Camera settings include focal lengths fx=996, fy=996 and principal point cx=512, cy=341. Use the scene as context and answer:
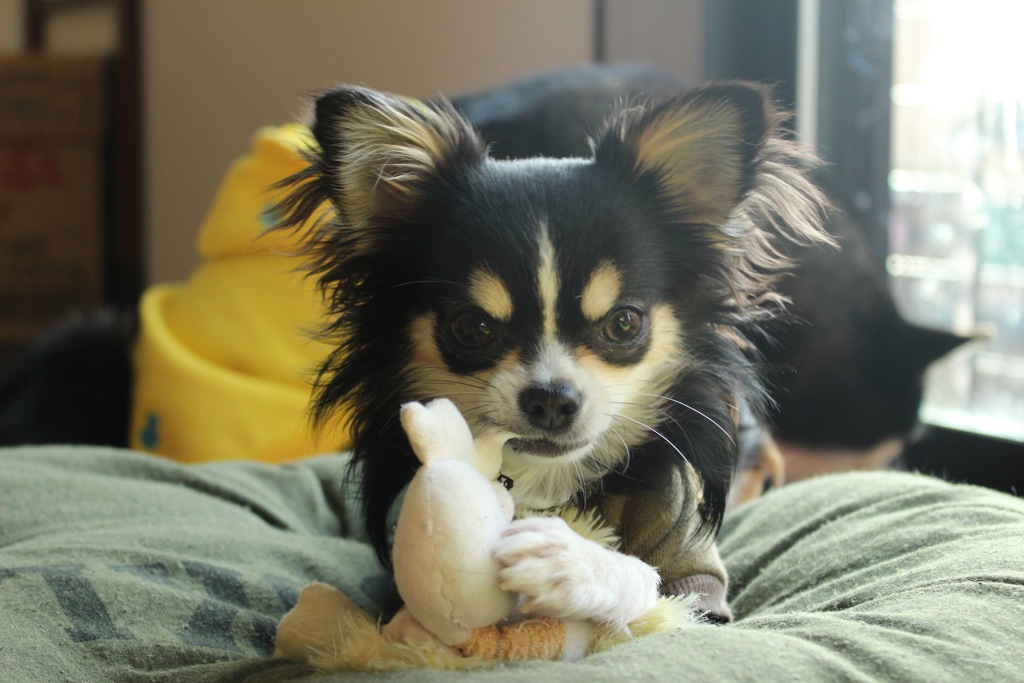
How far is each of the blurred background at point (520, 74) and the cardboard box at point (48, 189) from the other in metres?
0.01

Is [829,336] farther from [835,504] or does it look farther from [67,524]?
[67,524]

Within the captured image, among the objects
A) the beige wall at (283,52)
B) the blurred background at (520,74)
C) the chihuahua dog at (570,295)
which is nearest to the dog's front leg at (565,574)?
the chihuahua dog at (570,295)

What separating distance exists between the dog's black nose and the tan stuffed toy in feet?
0.16

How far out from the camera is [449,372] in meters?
1.19

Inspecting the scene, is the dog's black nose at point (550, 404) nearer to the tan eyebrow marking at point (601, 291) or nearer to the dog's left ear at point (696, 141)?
the tan eyebrow marking at point (601, 291)

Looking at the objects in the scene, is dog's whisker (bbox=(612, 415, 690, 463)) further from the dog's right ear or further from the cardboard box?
the cardboard box

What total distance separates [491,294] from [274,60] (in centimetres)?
380

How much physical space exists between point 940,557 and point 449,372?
2.23ft

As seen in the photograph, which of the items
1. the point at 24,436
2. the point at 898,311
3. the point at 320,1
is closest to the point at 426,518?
the point at 898,311

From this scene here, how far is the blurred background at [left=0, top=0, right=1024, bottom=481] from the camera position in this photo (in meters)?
2.79

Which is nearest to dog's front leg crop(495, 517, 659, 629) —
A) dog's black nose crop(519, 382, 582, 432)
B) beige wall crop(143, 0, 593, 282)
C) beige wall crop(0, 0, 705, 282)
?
dog's black nose crop(519, 382, 582, 432)

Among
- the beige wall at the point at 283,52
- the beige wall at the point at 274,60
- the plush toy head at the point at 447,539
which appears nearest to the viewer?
the plush toy head at the point at 447,539

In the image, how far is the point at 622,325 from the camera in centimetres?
118

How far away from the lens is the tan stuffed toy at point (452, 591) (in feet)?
3.03
